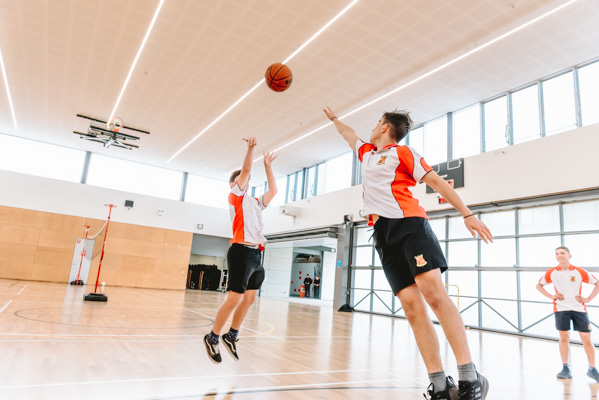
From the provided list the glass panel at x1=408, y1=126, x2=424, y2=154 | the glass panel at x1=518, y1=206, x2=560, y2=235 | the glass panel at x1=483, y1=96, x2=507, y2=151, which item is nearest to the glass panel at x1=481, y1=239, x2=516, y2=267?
the glass panel at x1=518, y1=206, x2=560, y2=235

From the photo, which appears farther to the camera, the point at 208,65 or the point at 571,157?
the point at 208,65

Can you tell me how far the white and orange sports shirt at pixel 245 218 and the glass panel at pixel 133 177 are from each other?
15659 mm

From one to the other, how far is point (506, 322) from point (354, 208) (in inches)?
226

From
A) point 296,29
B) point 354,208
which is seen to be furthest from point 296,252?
point 296,29

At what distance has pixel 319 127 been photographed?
12227 mm

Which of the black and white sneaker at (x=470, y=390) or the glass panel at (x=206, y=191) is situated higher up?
the glass panel at (x=206, y=191)

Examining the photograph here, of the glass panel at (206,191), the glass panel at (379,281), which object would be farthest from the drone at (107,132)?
the glass panel at (379,281)

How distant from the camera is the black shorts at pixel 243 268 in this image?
3088 mm

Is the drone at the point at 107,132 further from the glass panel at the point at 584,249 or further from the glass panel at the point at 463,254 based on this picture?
the glass panel at the point at 584,249

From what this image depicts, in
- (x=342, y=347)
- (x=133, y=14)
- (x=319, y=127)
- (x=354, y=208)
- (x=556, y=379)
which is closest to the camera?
(x=556, y=379)

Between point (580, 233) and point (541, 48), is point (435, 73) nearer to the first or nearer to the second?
point (541, 48)

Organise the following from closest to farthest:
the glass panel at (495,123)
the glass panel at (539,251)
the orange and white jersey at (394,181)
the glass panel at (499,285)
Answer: the orange and white jersey at (394,181)
the glass panel at (539,251)
the glass panel at (499,285)
the glass panel at (495,123)

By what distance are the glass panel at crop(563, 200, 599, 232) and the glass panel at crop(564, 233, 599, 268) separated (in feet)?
0.58

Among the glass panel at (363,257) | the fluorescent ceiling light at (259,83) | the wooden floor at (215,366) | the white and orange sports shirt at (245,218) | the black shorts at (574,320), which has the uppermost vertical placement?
the fluorescent ceiling light at (259,83)
